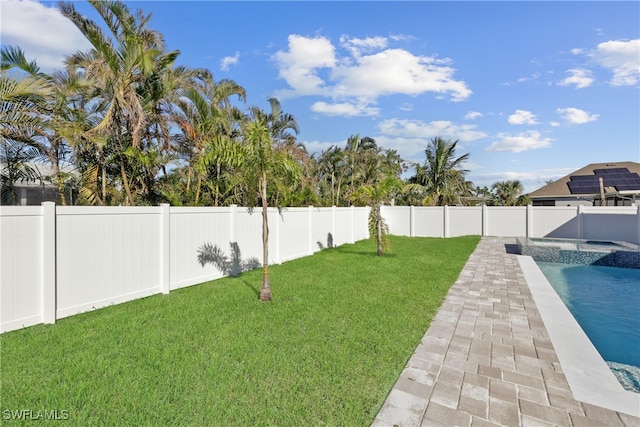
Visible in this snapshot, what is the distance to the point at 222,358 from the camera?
9.73 feet

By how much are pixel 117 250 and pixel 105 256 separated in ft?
0.60

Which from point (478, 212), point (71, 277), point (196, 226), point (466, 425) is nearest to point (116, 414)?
point (466, 425)

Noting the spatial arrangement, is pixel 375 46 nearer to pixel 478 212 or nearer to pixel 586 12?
pixel 586 12

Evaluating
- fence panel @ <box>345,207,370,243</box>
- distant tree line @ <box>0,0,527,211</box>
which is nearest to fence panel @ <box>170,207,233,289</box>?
distant tree line @ <box>0,0,527,211</box>

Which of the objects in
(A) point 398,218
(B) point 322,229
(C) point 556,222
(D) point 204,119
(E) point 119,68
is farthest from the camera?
(A) point 398,218

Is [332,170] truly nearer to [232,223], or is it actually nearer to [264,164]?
[232,223]

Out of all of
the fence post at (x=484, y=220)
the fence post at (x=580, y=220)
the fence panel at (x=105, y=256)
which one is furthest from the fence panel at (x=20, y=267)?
the fence post at (x=580, y=220)

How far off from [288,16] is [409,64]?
452cm

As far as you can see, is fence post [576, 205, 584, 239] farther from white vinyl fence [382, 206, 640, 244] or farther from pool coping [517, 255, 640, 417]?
pool coping [517, 255, 640, 417]

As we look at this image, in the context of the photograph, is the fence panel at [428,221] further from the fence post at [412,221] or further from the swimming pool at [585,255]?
the swimming pool at [585,255]

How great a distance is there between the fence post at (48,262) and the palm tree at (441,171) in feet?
54.7

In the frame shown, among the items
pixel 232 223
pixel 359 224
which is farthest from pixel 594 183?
pixel 232 223

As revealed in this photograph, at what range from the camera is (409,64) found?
10523mm

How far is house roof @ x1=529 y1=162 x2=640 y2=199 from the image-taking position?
17.0 m
